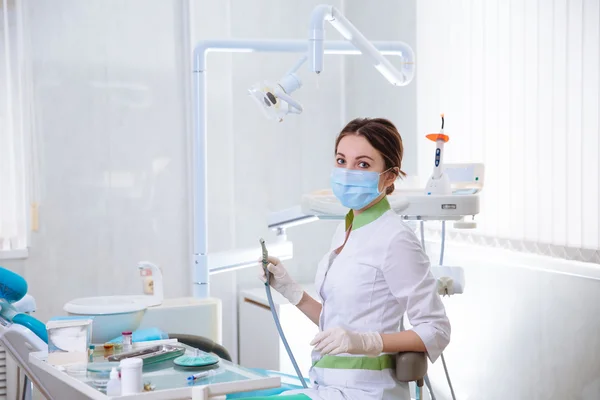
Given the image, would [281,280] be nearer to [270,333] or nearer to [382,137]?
[382,137]

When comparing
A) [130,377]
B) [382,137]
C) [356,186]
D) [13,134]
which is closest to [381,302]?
[356,186]

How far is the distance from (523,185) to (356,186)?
4.44 ft

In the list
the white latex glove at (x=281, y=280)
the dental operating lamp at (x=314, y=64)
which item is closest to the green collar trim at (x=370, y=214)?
the white latex glove at (x=281, y=280)

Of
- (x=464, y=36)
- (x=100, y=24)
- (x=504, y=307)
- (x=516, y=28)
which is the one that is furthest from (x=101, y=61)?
(x=504, y=307)

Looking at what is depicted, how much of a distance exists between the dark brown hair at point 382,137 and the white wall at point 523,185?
1.08 meters

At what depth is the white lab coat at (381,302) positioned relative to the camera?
1.77 meters

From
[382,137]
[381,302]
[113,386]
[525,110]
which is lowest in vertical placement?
[113,386]

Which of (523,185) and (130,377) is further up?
(523,185)

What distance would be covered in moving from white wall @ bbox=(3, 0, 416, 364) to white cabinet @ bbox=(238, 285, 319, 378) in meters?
0.15

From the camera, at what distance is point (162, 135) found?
4082 millimetres

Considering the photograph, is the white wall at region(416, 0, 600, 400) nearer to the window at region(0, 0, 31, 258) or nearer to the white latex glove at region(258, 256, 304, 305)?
the white latex glove at region(258, 256, 304, 305)

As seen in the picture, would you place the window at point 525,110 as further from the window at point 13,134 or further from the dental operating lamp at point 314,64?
the window at point 13,134

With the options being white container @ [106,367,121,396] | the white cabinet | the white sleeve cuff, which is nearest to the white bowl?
the white cabinet

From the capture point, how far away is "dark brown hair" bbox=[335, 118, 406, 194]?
75.0 inches
